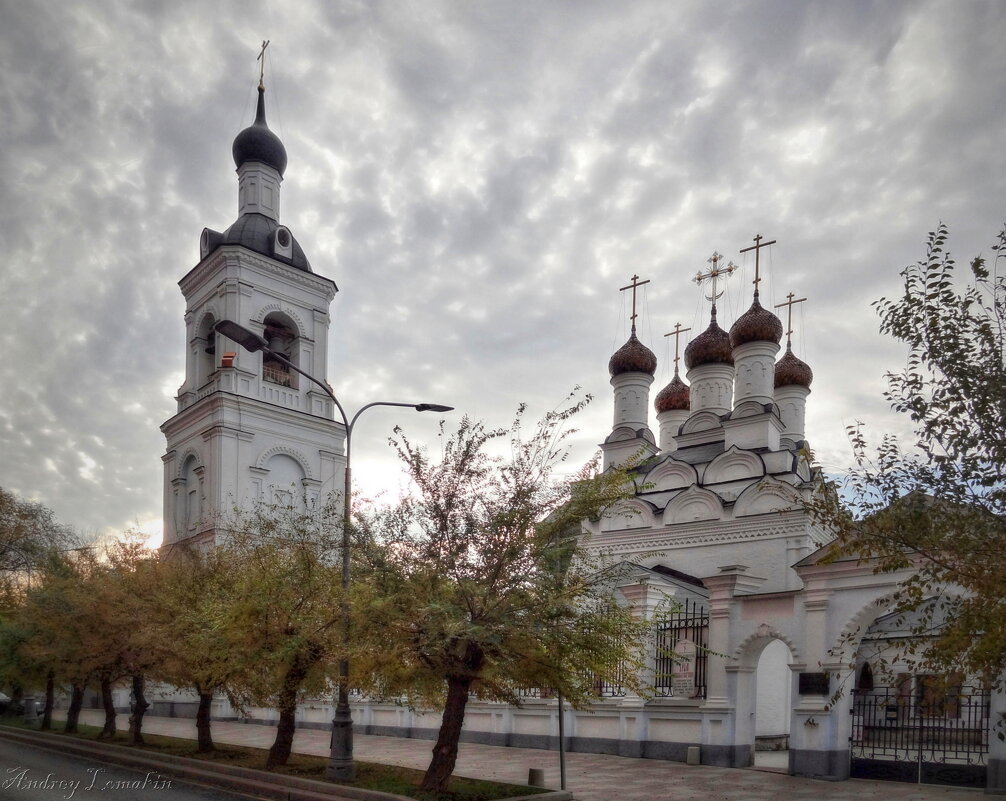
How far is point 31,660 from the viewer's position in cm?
2441

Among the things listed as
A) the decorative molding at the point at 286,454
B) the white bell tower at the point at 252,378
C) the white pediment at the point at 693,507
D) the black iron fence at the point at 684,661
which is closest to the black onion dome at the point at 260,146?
the white bell tower at the point at 252,378

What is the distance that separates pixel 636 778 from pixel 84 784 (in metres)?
9.56

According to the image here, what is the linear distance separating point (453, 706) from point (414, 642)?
4.91ft

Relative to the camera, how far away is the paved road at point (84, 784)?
13.6 meters

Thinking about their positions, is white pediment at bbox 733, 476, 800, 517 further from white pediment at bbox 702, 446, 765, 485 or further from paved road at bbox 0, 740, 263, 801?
paved road at bbox 0, 740, 263, 801

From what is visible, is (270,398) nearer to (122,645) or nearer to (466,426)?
(122,645)

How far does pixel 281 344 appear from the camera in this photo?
36.3 m

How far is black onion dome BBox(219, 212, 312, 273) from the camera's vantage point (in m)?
35.8

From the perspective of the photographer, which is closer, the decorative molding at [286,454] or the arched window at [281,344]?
the decorative molding at [286,454]

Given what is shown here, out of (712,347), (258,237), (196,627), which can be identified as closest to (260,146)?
(258,237)

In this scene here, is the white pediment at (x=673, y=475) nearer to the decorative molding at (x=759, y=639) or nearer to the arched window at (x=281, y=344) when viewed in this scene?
the decorative molding at (x=759, y=639)

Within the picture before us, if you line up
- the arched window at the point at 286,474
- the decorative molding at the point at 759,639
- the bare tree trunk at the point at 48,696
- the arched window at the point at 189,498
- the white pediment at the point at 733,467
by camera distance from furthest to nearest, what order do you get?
the arched window at the point at 286,474
the arched window at the point at 189,498
the white pediment at the point at 733,467
the bare tree trunk at the point at 48,696
the decorative molding at the point at 759,639

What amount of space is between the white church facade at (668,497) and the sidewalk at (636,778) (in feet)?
3.00
